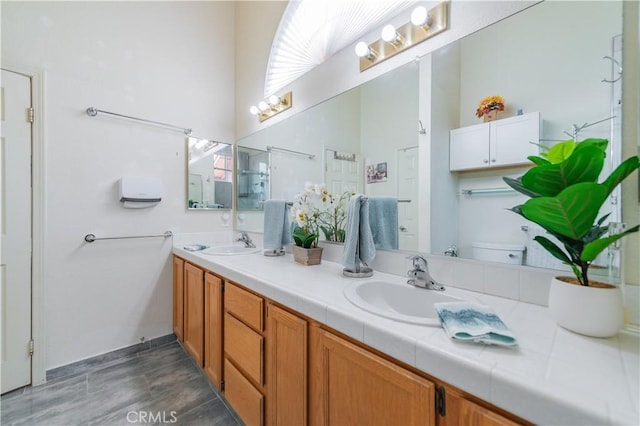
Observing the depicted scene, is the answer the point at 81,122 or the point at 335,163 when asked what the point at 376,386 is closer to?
the point at 335,163

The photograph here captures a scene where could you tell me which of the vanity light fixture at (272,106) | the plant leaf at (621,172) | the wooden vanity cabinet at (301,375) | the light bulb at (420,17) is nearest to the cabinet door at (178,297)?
the wooden vanity cabinet at (301,375)

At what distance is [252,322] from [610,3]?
168 cm

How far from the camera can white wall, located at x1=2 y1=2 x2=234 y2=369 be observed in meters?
1.65

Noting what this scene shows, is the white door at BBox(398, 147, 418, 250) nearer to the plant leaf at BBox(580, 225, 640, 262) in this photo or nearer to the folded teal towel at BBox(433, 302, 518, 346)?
the folded teal towel at BBox(433, 302, 518, 346)

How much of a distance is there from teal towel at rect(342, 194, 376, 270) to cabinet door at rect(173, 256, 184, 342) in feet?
4.72

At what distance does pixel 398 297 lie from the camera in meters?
1.06

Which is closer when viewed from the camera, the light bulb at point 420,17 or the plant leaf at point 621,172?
the plant leaf at point 621,172

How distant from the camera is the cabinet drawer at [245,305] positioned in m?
1.12

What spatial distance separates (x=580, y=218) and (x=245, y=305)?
1.22m

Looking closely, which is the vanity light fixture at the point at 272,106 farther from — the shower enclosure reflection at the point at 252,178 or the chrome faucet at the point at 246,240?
the chrome faucet at the point at 246,240

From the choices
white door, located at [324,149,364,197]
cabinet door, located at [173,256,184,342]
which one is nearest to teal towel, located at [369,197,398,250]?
white door, located at [324,149,364,197]

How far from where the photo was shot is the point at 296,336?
36.4 inches

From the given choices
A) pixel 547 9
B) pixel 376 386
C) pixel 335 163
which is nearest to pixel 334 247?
pixel 335 163

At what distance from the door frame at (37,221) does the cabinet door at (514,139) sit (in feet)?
8.17
